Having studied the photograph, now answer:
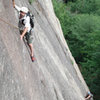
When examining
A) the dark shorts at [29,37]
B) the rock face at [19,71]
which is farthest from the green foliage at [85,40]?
the dark shorts at [29,37]

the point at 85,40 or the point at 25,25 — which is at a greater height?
the point at 25,25

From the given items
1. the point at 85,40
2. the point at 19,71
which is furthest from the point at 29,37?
the point at 85,40

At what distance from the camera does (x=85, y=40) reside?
97.8 ft

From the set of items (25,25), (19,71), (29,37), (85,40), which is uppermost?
(25,25)

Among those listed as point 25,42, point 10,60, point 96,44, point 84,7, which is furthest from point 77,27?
point 10,60

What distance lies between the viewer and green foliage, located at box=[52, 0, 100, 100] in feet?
79.0

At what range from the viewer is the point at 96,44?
25844 millimetres

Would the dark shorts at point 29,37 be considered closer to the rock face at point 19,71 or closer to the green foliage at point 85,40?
the rock face at point 19,71

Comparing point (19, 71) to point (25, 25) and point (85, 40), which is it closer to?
point (25, 25)

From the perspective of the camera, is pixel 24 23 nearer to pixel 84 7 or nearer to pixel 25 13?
pixel 25 13

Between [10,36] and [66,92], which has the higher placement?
[10,36]

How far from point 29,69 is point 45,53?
317cm

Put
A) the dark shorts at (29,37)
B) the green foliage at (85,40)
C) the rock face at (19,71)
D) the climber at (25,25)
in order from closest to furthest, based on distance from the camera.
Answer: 1. the rock face at (19,71)
2. the climber at (25,25)
3. the dark shorts at (29,37)
4. the green foliage at (85,40)

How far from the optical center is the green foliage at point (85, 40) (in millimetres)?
24078
